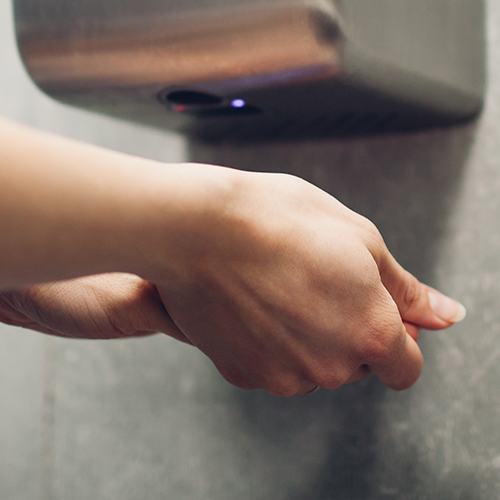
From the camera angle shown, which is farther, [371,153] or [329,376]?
[371,153]

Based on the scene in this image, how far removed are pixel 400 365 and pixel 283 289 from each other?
0.14 meters

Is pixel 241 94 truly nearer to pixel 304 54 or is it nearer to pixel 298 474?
pixel 304 54

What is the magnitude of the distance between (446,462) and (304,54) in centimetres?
40

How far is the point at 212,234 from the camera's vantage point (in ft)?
0.88

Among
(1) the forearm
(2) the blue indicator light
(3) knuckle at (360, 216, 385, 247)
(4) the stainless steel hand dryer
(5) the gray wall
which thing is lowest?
(5) the gray wall

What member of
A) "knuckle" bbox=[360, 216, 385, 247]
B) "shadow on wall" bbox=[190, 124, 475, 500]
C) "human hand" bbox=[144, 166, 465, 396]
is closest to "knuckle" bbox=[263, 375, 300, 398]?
"human hand" bbox=[144, 166, 465, 396]

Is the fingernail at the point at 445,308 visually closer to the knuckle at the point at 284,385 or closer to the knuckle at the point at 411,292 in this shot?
the knuckle at the point at 411,292

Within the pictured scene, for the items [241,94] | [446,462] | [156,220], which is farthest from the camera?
[446,462]

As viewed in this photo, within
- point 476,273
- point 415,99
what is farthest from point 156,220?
point 476,273

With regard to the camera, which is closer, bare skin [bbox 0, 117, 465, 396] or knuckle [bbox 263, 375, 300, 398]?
bare skin [bbox 0, 117, 465, 396]

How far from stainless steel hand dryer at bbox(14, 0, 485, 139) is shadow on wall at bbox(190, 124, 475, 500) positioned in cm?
6

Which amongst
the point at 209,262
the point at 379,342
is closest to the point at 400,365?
the point at 379,342

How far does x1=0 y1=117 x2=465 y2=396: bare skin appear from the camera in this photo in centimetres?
22

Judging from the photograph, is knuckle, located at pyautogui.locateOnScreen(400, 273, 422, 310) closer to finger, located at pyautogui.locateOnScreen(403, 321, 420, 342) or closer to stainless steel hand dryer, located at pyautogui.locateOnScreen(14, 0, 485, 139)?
finger, located at pyautogui.locateOnScreen(403, 321, 420, 342)
